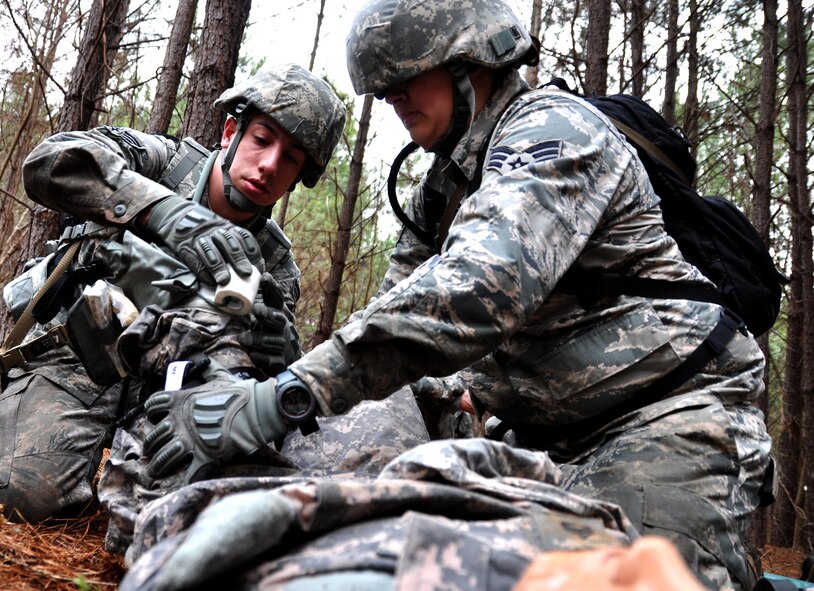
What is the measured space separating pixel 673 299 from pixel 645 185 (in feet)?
1.37

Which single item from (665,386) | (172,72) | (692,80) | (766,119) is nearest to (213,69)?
(172,72)

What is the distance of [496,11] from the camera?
302 cm

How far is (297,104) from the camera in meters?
3.66

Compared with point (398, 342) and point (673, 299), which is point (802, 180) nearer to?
point (673, 299)

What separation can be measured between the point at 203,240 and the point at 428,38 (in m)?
1.09

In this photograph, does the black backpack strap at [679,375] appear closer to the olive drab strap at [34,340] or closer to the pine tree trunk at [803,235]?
the olive drab strap at [34,340]

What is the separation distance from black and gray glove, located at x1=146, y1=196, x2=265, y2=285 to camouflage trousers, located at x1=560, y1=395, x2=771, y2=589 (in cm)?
134

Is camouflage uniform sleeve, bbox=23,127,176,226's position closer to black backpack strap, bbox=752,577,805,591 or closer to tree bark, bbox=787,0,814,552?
black backpack strap, bbox=752,577,805,591

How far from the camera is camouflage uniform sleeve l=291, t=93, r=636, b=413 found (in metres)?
2.18

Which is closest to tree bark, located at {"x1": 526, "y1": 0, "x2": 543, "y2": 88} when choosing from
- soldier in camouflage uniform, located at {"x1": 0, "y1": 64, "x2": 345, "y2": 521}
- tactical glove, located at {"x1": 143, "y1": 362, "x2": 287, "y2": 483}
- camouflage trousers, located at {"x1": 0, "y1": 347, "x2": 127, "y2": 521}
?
soldier in camouflage uniform, located at {"x1": 0, "y1": 64, "x2": 345, "y2": 521}

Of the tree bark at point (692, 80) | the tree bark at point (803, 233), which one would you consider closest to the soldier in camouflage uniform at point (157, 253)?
the tree bark at point (692, 80)

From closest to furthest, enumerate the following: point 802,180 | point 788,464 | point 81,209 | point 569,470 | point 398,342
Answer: point 398,342 < point 569,470 < point 81,209 < point 802,180 < point 788,464

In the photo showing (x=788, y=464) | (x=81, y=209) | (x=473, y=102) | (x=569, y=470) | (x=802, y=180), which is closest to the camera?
(x=569, y=470)

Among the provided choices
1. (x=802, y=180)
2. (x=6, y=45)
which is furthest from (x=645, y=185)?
(x=6, y=45)
